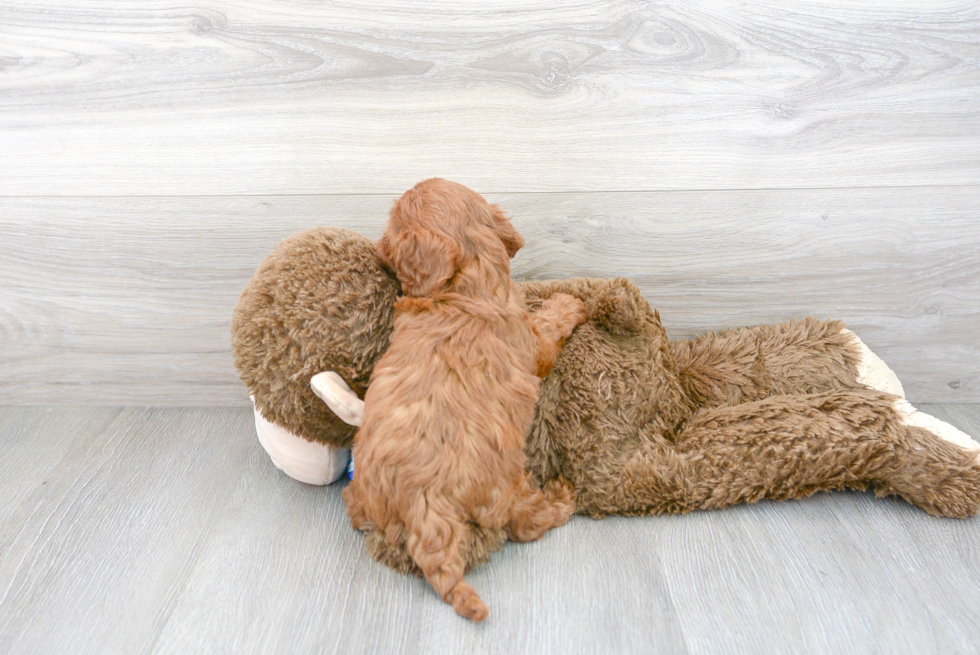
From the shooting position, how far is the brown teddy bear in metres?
0.88

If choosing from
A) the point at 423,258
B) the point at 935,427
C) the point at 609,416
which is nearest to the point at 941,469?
the point at 935,427

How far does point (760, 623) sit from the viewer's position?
30.1 inches

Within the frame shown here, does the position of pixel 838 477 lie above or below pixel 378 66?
below

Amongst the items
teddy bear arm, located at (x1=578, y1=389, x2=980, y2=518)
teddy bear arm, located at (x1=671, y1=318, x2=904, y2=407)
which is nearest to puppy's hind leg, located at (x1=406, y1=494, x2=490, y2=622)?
teddy bear arm, located at (x1=578, y1=389, x2=980, y2=518)

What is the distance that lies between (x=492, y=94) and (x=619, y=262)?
36 cm

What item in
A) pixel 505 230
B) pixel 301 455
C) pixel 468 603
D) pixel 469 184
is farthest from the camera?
pixel 469 184

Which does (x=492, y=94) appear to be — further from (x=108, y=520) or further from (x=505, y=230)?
(x=108, y=520)

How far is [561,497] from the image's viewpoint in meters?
0.95

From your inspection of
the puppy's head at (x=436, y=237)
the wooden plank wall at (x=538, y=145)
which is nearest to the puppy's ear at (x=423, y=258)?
the puppy's head at (x=436, y=237)

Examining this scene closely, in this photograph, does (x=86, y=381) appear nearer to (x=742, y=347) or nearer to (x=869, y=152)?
(x=742, y=347)

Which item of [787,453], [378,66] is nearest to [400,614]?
[787,453]

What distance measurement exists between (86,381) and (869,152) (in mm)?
1508

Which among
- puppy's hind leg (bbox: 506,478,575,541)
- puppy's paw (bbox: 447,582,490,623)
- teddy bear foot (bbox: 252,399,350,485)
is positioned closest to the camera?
puppy's paw (bbox: 447,582,490,623)

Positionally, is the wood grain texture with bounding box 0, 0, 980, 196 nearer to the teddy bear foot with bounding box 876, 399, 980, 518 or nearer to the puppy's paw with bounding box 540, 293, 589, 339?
the puppy's paw with bounding box 540, 293, 589, 339
